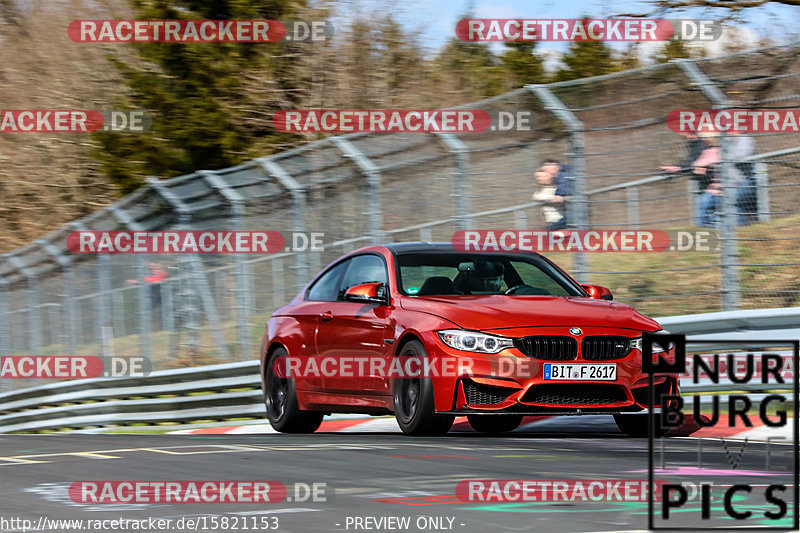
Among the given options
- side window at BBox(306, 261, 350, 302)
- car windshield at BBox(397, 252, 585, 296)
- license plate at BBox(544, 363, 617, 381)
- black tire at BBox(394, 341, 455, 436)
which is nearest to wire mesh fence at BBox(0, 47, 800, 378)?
car windshield at BBox(397, 252, 585, 296)

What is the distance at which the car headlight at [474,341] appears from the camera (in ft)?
30.8

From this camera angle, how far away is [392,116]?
87.2 feet

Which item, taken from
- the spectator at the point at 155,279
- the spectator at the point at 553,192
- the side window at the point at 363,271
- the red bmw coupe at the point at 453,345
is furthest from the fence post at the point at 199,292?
the side window at the point at 363,271

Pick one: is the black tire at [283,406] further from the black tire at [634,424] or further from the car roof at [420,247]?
the black tire at [634,424]

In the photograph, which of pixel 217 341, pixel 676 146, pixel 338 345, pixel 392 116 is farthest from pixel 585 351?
pixel 392 116

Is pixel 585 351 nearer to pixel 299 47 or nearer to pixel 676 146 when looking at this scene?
pixel 676 146

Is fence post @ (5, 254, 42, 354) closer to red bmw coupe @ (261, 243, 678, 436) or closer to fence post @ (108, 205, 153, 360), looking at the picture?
fence post @ (108, 205, 153, 360)

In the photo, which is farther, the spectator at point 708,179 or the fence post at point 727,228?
the spectator at point 708,179

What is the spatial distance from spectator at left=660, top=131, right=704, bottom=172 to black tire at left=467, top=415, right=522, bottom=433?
269 centimetres

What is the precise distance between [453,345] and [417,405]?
0.55 metres

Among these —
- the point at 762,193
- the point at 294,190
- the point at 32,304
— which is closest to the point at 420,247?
the point at 762,193

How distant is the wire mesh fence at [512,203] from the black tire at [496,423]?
1926mm

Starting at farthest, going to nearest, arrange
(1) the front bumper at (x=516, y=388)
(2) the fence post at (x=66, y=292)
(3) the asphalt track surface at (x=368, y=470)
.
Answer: (2) the fence post at (x=66, y=292), (1) the front bumper at (x=516, y=388), (3) the asphalt track surface at (x=368, y=470)

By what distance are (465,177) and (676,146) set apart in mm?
2103
